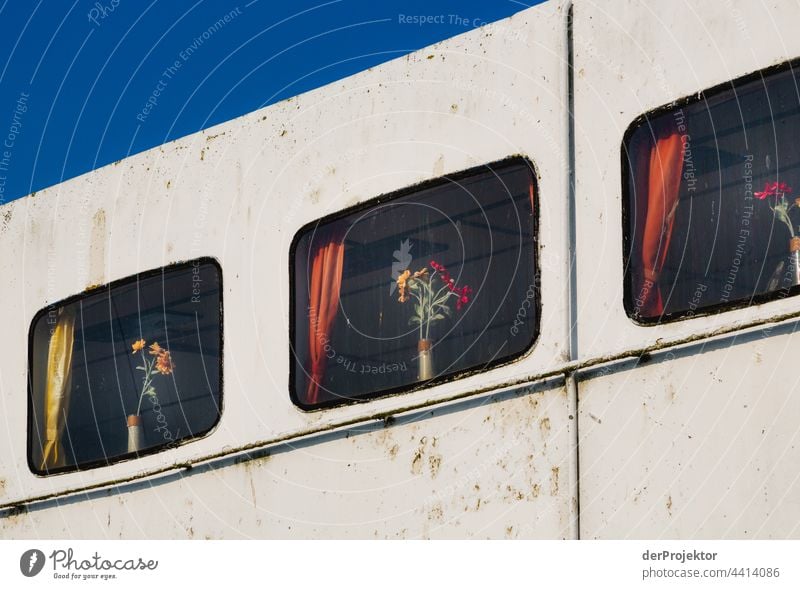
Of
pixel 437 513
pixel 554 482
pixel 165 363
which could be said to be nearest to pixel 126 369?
pixel 165 363

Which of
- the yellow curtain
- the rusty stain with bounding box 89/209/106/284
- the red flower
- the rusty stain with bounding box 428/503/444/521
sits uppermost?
the rusty stain with bounding box 89/209/106/284

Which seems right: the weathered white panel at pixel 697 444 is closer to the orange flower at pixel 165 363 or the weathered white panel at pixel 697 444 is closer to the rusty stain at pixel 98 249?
the orange flower at pixel 165 363

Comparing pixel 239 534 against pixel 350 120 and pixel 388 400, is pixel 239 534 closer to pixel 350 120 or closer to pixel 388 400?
pixel 388 400

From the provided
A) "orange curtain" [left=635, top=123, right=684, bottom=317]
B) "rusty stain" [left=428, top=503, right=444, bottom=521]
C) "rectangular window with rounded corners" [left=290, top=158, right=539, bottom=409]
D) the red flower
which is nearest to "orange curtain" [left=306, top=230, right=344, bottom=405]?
"rectangular window with rounded corners" [left=290, top=158, right=539, bottom=409]

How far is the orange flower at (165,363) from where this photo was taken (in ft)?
22.7

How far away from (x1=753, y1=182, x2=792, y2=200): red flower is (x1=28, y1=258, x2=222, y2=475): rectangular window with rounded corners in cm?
272

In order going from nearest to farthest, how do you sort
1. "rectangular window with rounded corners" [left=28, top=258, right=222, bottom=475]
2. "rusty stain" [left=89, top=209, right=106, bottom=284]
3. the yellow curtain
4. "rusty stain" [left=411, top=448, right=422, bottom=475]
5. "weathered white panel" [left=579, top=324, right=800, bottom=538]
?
"weathered white panel" [left=579, top=324, right=800, bottom=538] → "rusty stain" [left=411, top=448, right=422, bottom=475] → "rectangular window with rounded corners" [left=28, top=258, right=222, bottom=475] → "rusty stain" [left=89, top=209, right=106, bottom=284] → the yellow curtain

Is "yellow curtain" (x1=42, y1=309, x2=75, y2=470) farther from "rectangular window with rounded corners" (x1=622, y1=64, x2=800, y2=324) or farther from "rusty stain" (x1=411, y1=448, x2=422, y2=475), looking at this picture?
"rectangular window with rounded corners" (x1=622, y1=64, x2=800, y2=324)

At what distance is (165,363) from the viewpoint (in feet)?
22.8

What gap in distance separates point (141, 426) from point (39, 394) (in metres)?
0.89

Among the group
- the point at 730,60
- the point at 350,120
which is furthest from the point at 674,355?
the point at 350,120

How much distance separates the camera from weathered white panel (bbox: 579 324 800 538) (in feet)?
15.4

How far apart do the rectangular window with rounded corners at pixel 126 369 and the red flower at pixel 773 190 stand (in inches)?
107

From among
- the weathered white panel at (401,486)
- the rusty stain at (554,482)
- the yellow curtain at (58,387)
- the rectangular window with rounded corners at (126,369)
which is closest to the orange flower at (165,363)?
the rectangular window with rounded corners at (126,369)
